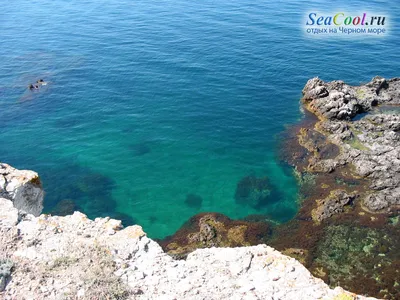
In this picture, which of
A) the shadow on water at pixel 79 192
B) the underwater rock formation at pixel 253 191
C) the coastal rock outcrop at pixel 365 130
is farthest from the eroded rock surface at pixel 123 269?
the coastal rock outcrop at pixel 365 130

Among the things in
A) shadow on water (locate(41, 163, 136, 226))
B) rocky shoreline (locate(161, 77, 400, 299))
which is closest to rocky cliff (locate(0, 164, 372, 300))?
rocky shoreline (locate(161, 77, 400, 299))

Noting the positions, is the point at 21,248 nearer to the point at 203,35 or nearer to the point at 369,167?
the point at 369,167

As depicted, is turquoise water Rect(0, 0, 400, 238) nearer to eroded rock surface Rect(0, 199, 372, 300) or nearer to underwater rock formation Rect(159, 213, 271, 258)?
underwater rock formation Rect(159, 213, 271, 258)

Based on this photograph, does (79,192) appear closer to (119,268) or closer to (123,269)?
(119,268)

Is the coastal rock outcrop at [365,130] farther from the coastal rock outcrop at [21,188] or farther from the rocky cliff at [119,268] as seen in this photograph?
the coastal rock outcrop at [21,188]

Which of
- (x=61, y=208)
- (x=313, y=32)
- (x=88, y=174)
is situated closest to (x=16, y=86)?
(x=88, y=174)
